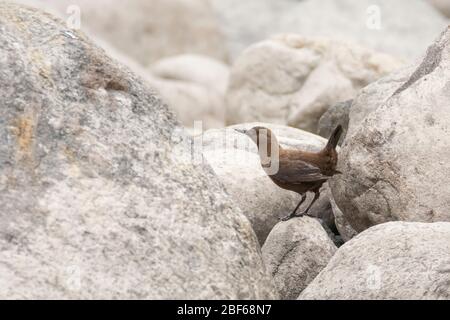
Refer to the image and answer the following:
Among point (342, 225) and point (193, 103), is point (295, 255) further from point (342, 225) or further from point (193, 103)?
point (193, 103)

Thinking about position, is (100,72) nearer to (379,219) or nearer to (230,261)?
(230,261)

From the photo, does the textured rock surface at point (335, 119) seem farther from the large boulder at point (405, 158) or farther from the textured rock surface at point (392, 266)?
the textured rock surface at point (392, 266)

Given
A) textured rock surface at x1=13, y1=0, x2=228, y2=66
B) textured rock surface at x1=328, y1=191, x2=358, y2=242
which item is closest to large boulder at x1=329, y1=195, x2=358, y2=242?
textured rock surface at x1=328, y1=191, x2=358, y2=242

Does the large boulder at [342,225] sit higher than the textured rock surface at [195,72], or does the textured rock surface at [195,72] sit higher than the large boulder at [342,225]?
the textured rock surface at [195,72]

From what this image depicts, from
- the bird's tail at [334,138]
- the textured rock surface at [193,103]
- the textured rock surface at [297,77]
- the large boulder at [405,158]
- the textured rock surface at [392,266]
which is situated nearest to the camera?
the textured rock surface at [392,266]

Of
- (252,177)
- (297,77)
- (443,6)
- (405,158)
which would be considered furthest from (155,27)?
(405,158)

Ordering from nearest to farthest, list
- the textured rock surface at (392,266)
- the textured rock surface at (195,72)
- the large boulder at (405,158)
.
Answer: the textured rock surface at (392,266)
the large boulder at (405,158)
the textured rock surface at (195,72)

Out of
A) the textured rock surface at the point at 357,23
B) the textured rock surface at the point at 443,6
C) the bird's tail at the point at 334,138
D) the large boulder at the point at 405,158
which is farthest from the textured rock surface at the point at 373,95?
the textured rock surface at the point at 443,6
